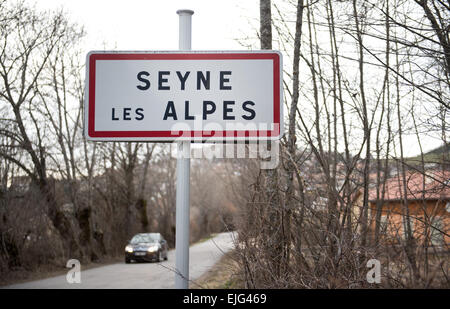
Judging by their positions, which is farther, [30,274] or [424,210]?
[30,274]

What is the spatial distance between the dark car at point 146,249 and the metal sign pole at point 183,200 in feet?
59.1

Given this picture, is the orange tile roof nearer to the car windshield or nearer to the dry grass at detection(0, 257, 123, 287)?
the dry grass at detection(0, 257, 123, 287)

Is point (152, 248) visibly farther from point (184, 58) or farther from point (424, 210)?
point (184, 58)

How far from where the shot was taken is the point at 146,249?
19656 mm

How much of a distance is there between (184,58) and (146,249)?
1834cm

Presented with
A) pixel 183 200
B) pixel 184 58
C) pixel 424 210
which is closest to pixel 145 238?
pixel 424 210

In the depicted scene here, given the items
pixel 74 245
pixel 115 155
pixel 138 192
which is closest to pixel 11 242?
pixel 74 245

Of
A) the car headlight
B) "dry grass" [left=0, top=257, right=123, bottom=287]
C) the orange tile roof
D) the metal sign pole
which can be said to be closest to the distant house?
the orange tile roof

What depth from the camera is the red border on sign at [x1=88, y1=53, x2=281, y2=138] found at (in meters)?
2.17

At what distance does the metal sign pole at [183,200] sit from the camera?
2170 millimetres

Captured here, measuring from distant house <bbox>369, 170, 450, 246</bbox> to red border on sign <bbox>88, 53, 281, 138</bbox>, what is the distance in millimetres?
1454
